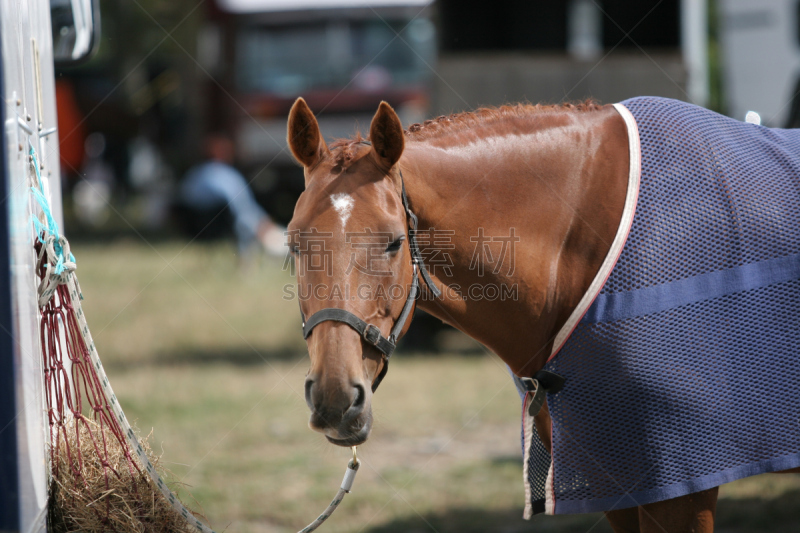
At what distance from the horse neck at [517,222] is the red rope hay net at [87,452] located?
0.95m

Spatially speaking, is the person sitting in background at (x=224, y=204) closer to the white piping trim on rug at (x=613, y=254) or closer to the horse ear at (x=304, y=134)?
the horse ear at (x=304, y=134)

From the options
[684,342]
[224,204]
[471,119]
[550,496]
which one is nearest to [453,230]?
[471,119]

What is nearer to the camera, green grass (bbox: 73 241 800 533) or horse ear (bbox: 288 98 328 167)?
horse ear (bbox: 288 98 328 167)

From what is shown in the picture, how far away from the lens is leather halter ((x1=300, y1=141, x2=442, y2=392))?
1.79 metres

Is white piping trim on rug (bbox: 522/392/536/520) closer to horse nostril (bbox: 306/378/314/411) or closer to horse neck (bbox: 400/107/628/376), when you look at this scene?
horse neck (bbox: 400/107/628/376)

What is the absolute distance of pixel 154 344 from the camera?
733cm

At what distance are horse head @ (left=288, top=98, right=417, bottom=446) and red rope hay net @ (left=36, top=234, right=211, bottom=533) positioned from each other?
1.86 feet

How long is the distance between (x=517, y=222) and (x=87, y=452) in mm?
1425

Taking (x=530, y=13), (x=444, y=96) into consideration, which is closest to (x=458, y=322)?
(x=444, y=96)

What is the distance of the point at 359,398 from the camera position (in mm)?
1763

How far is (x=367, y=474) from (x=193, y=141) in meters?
12.9

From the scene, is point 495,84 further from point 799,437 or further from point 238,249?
point 238,249

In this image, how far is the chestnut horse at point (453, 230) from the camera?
1.80 meters

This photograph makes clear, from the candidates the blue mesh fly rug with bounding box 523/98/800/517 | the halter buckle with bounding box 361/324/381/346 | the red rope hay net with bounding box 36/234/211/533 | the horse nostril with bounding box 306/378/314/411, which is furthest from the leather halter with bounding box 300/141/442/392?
the red rope hay net with bounding box 36/234/211/533
